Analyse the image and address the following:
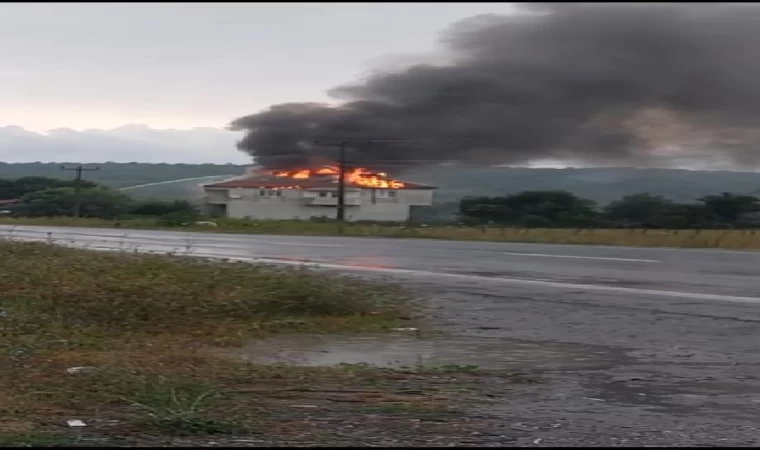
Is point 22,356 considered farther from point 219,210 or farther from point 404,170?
point 219,210

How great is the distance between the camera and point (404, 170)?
38.3 m

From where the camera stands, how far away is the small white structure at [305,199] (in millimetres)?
39906

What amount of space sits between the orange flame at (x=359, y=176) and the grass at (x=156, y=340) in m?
24.4

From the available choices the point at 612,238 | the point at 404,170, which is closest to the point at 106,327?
the point at 612,238

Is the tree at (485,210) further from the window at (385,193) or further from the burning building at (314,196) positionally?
the window at (385,193)

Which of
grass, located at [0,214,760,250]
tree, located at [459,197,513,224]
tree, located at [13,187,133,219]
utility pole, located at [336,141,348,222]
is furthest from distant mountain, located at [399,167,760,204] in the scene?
tree, located at [13,187,133,219]

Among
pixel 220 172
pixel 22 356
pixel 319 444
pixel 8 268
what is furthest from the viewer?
pixel 220 172

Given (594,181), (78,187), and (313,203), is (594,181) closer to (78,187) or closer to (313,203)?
(313,203)

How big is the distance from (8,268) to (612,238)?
806 inches

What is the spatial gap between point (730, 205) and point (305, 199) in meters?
17.9

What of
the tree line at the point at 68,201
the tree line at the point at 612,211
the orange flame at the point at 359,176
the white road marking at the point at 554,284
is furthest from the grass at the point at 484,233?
the white road marking at the point at 554,284

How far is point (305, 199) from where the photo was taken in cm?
4241

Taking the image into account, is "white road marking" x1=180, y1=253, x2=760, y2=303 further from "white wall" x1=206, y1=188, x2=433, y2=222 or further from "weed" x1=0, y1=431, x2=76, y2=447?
"white wall" x1=206, y1=188, x2=433, y2=222

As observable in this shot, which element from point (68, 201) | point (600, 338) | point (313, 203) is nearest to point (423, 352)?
point (600, 338)
